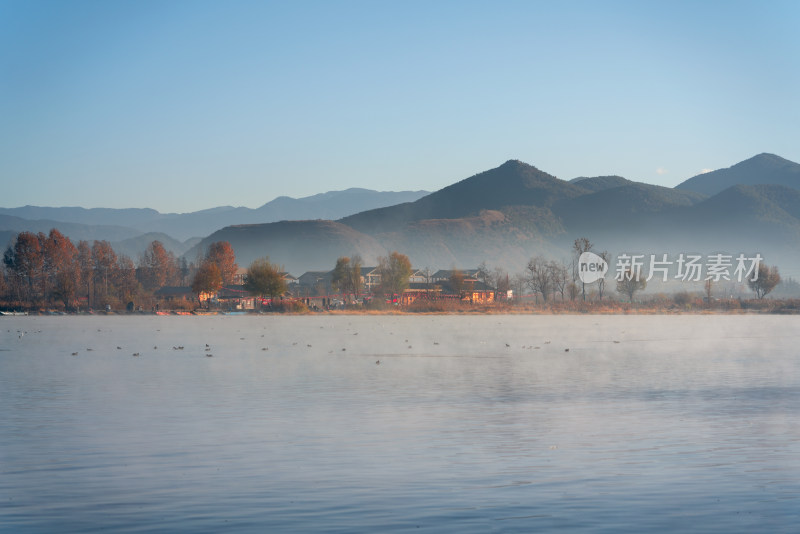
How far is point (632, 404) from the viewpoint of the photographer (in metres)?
28.5

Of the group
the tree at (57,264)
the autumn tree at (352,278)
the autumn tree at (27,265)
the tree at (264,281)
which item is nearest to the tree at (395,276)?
the autumn tree at (352,278)

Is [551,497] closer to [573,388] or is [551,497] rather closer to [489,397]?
[489,397]

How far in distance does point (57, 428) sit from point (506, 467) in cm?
1257

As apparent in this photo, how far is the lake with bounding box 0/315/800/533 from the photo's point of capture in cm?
1352

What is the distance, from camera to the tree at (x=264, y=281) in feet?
549

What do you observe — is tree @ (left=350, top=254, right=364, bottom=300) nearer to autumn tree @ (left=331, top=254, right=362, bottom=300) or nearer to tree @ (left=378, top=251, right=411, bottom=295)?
autumn tree @ (left=331, top=254, right=362, bottom=300)

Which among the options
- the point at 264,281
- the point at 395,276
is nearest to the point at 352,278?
the point at 395,276

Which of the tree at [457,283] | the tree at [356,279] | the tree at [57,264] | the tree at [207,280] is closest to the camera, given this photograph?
the tree at [207,280]

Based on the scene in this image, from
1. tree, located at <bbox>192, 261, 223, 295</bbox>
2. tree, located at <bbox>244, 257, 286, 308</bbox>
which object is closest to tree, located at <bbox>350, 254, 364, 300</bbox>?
tree, located at <bbox>244, 257, 286, 308</bbox>

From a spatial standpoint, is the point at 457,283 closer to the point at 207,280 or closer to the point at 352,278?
the point at 352,278

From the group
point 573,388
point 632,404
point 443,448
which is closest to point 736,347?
point 573,388

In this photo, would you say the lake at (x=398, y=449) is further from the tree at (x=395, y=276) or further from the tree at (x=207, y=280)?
the tree at (x=207, y=280)

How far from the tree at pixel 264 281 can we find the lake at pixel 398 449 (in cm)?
12507

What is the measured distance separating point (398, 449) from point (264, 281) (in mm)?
150097
